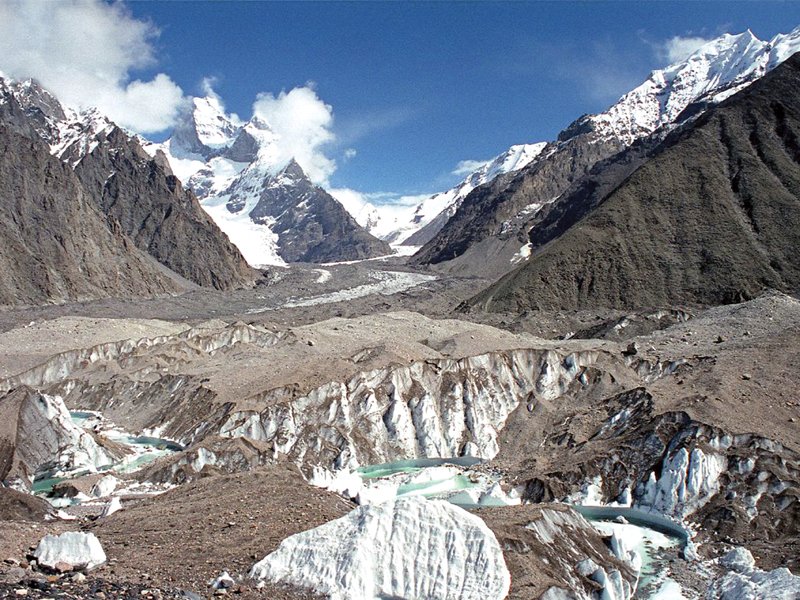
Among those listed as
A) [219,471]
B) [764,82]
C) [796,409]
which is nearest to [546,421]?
→ [796,409]

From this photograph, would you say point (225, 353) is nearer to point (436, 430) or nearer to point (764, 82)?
point (436, 430)

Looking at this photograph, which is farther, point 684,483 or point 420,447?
point 420,447

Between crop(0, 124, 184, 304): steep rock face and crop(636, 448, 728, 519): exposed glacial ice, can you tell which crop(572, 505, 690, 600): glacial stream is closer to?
crop(636, 448, 728, 519): exposed glacial ice

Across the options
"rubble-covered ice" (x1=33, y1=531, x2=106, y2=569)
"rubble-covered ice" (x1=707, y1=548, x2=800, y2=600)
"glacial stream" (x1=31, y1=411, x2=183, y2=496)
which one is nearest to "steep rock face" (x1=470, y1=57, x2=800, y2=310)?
"glacial stream" (x1=31, y1=411, x2=183, y2=496)

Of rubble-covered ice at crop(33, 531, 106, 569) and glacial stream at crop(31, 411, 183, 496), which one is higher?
glacial stream at crop(31, 411, 183, 496)

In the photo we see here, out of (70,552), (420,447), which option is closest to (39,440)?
(420,447)

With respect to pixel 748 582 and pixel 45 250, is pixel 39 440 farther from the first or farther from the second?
pixel 45 250
